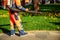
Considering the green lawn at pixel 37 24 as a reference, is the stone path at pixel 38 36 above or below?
above

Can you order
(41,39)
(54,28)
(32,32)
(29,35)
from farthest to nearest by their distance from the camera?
(54,28) → (32,32) → (29,35) → (41,39)

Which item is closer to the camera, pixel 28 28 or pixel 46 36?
pixel 46 36

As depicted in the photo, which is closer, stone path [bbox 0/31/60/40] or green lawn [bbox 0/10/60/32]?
stone path [bbox 0/31/60/40]

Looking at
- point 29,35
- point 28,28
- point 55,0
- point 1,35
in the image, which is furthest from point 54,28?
point 55,0

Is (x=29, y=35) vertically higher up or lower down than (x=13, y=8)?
lower down

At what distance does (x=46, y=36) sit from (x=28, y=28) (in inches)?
78.6

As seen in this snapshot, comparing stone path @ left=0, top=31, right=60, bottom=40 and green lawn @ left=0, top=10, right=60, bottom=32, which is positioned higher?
stone path @ left=0, top=31, right=60, bottom=40

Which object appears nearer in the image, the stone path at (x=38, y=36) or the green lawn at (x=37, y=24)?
the stone path at (x=38, y=36)

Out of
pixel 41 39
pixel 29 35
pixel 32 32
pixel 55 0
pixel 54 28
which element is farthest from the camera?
pixel 55 0

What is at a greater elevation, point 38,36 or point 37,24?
point 38,36

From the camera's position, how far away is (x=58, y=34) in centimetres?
943

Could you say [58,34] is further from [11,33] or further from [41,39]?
[11,33]

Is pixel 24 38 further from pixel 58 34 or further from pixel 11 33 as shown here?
pixel 58 34

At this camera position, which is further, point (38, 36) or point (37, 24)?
point (37, 24)
